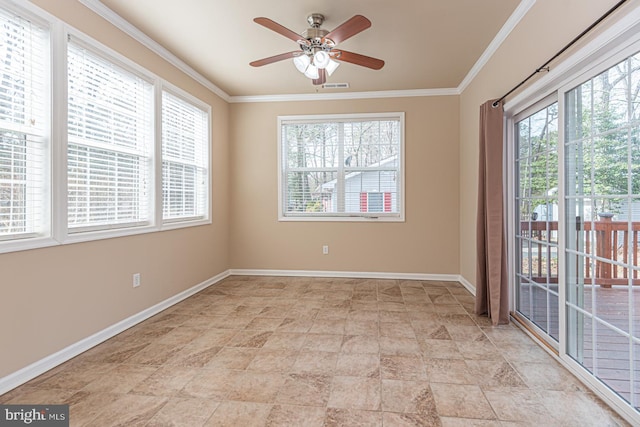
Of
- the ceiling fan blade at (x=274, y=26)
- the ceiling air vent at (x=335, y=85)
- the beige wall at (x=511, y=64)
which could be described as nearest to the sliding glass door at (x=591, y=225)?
the beige wall at (x=511, y=64)

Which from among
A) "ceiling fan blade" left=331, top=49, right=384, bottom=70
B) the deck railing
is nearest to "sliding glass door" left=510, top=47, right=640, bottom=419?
the deck railing

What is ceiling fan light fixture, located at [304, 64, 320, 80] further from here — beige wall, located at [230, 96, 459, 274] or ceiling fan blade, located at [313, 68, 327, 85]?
beige wall, located at [230, 96, 459, 274]

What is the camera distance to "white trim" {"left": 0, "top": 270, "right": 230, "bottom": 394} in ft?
6.79

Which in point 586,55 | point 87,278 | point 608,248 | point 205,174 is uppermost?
point 586,55

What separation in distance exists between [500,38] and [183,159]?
3.66 m

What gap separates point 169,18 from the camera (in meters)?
2.95

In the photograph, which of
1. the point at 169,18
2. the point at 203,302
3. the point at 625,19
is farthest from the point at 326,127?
the point at 625,19

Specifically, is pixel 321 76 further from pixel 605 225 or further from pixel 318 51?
pixel 605 225

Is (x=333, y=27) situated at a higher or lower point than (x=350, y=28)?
higher

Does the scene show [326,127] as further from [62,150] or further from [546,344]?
[546,344]

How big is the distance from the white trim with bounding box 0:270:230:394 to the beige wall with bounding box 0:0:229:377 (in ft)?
0.13

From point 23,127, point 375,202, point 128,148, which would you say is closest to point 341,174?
point 375,202

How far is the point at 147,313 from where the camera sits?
3336mm

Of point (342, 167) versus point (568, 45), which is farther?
point (342, 167)
